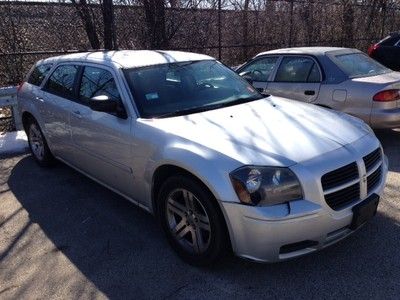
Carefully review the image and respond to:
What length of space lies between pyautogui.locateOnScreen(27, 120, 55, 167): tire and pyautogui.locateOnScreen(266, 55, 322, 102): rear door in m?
3.58

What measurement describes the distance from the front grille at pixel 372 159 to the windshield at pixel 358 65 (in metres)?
3.10

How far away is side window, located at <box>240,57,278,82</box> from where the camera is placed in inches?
287

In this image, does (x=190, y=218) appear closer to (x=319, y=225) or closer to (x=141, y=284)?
(x=141, y=284)

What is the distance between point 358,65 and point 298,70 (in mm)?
920

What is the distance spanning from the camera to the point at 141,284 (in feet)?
10.8

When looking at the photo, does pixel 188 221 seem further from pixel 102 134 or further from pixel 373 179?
pixel 373 179

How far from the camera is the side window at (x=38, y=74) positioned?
5818mm

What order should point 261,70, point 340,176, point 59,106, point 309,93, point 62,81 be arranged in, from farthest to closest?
point 261,70 → point 309,93 → point 62,81 → point 59,106 → point 340,176

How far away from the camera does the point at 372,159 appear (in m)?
3.47

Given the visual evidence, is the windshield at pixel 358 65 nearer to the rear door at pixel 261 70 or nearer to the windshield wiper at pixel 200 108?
the rear door at pixel 261 70

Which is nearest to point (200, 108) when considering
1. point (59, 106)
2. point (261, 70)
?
point (59, 106)

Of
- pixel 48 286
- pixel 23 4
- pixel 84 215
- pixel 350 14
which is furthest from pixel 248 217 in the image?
pixel 350 14

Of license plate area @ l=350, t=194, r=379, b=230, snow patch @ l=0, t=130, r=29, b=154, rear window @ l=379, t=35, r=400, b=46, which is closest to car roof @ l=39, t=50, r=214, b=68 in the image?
license plate area @ l=350, t=194, r=379, b=230

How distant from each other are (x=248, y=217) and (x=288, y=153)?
0.55 m
